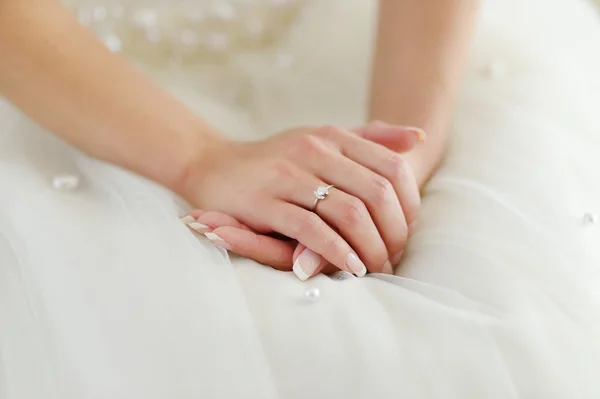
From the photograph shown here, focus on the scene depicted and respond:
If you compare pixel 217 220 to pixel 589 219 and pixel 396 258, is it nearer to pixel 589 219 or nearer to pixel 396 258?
pixel 396 258

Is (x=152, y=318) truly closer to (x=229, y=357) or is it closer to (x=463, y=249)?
(x=229, y=357)

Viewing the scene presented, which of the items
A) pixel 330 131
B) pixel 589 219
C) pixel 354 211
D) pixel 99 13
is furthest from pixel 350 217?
pixel 99 13

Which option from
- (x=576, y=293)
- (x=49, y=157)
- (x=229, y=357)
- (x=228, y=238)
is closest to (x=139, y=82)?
(x=49, y=157)

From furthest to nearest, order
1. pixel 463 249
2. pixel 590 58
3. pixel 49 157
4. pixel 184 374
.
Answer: pixel 590 58 < pixel 49 157 < pixel 463 249 < pixel 184 374

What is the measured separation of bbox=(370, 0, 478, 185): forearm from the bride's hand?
9 centimetres

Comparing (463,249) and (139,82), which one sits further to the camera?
Result: (139,82)

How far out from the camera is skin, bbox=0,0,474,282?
1.90ft

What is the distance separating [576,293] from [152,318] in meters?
0.32

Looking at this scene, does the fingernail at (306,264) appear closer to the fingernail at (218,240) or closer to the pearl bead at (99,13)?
the fingernail at (218,240)

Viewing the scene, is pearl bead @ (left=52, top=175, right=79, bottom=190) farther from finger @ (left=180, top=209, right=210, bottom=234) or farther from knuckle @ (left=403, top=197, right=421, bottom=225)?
knuckle @ (left=403, top=197, right=421, bottom=225)

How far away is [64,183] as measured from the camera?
62cm

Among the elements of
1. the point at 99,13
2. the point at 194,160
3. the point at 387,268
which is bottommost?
the point at 387,268

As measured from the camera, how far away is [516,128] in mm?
685

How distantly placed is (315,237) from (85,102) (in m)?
0.29
